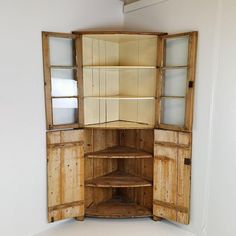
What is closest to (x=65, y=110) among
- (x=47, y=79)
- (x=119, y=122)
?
(x=47, y=79)

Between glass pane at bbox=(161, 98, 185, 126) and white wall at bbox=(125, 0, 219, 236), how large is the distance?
177mm

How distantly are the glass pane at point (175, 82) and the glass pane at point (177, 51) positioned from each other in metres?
0.09

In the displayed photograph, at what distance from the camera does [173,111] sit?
2.94 metres

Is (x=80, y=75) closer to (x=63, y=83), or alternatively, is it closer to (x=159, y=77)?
(x=63, y=83)

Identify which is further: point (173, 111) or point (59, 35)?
point (173, 111)

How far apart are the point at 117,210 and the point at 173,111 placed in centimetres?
131

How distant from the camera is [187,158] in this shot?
2775mm

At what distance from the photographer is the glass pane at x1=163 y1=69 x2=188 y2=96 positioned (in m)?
2.82

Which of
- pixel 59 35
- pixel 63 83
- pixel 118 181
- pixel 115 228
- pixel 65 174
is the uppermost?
pixel 59 35

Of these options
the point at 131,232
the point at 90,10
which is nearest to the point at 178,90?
the point at 90,10
